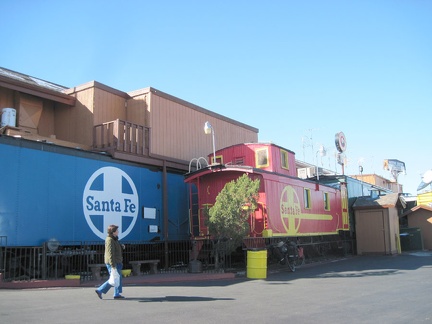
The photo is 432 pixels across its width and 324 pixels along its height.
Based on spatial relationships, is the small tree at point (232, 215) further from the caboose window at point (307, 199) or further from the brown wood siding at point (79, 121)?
the brown wood siding at point (79, 121)

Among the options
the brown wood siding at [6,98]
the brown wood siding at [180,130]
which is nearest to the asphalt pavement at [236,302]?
the brown wood siding at [180,130]

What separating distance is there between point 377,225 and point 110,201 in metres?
14.9

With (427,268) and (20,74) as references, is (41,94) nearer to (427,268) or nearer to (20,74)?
(20,74)

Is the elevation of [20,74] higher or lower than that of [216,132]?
higher

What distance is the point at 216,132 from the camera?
2056 centimetres

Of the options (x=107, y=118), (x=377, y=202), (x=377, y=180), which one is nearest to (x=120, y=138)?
(x=107, y=118)

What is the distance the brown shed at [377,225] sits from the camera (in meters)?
22.1

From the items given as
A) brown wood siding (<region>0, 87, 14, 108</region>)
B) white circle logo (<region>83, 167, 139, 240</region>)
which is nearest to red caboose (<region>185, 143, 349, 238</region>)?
white circle logo (<region>83, 167, 139, 240</region>)

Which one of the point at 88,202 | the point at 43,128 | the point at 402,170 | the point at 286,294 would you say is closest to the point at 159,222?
the point at 88,202

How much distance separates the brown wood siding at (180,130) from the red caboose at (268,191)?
1528 mm

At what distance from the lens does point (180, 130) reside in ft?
59.8

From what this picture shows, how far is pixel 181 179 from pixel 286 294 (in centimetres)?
917

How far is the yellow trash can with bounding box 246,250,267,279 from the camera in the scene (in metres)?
12.3

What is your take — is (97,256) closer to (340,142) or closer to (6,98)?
(6,98)
